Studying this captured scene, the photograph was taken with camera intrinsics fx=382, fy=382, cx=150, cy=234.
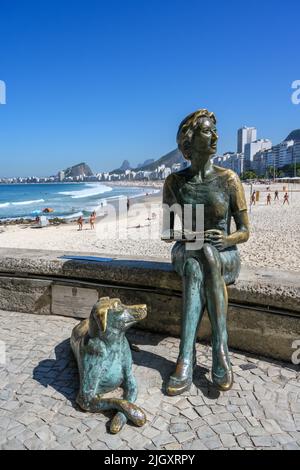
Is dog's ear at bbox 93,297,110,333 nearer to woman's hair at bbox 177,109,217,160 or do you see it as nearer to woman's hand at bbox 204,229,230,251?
woman's hand at bbox 204,229,230,251

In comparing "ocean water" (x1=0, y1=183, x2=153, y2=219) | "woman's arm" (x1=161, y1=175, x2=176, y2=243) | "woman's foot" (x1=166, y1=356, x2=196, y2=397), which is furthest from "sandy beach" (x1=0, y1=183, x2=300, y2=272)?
"ocean water" (x1=0, y1=183, x2=153, y2=219)

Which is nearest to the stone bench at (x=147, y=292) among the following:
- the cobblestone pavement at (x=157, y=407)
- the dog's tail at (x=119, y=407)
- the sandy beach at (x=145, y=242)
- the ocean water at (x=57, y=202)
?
the cobblestone pavement at (x=157, y=407)

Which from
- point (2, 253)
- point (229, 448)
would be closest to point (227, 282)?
point (229, 448)

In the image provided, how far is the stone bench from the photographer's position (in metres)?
3.71

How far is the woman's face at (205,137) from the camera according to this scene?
11.0ft

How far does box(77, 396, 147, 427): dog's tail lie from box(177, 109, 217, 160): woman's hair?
220 centimetres

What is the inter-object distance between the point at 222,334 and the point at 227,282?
0.52 m

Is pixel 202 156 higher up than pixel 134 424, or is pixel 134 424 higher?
pixel 202 156

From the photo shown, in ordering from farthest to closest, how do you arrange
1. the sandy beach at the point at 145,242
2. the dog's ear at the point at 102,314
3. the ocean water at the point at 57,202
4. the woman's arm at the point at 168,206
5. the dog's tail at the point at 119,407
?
1. the ocean water at the point at 57,202
2. the sandy beach at the point at 145,242
3. the woman's arm at the point at 168,206
4. the dog's ear at the point at 102,314
5. the dog's tail at the point at 119,407

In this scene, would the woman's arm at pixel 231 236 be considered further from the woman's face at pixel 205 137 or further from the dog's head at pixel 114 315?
the dog's head at pixel 114 315

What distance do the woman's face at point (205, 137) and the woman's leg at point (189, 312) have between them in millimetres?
1005

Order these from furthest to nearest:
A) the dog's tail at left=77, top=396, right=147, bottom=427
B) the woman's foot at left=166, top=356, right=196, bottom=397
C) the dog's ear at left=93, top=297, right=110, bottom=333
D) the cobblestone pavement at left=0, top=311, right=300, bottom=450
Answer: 1. the woman's foot at left=166, top=356, right=196, bottom=397
2. the dog's ear at left=93, top=297, right=110, bottom=333
3. the dog's tail at left=77, top=396, right=147, bottom=427
4. the cobblestone pavement at left=0, top=311, right=300, bottom=450

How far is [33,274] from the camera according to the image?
494cm
